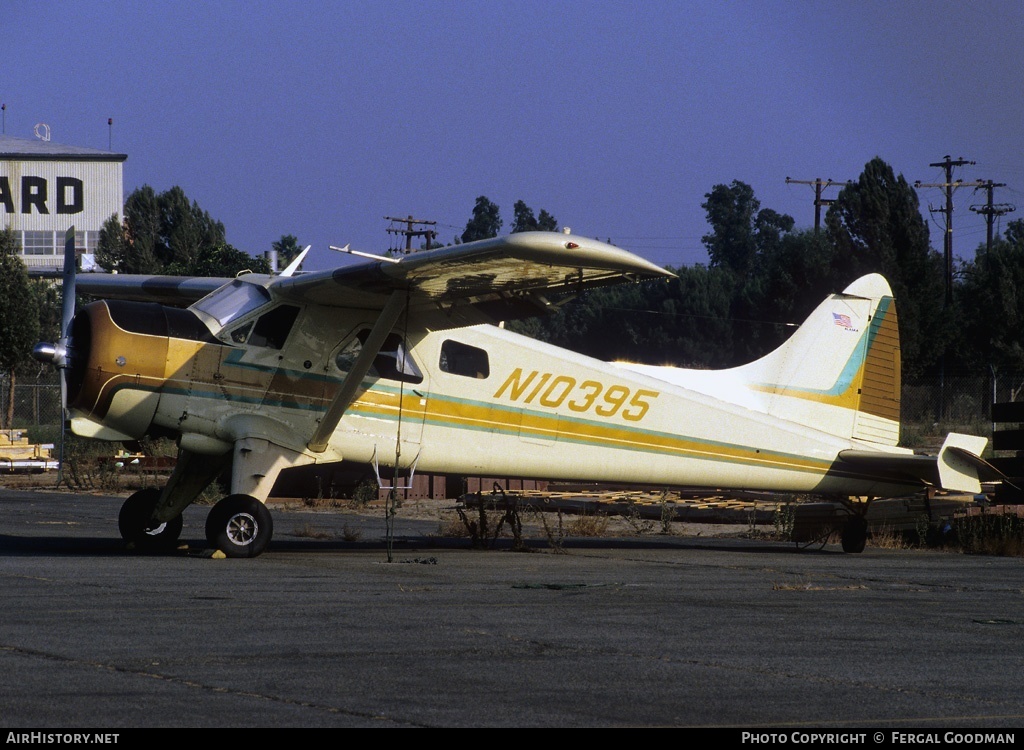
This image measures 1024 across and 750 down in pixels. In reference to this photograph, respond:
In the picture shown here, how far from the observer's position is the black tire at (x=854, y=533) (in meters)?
15.5

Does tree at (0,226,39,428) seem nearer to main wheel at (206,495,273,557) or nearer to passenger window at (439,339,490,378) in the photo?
passenger window at (439,339,490,378)

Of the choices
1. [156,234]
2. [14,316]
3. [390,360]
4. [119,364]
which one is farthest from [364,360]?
[156,234]

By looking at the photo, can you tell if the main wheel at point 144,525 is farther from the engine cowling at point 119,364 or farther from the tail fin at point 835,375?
the tail fin at point 835,375

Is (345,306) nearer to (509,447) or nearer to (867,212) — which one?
(509,447)

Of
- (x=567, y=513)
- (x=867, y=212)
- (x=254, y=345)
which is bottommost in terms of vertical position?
(x=567, y=513)

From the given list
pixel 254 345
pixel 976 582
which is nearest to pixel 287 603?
pixel 254 345

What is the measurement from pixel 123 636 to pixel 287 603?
172 cm

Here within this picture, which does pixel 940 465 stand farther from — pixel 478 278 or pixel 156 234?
pixel 156 234

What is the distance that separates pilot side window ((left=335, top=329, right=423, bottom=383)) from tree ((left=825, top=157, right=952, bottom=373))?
43.3 metres

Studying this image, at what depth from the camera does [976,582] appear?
38.0ft

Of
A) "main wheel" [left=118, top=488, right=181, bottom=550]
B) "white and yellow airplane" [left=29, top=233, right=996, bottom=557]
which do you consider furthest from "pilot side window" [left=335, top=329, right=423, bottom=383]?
"main wheel" [left=118, top=488, right=181, bottom=550]

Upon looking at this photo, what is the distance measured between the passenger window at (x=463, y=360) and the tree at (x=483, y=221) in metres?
107

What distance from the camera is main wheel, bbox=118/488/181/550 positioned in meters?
13.3
